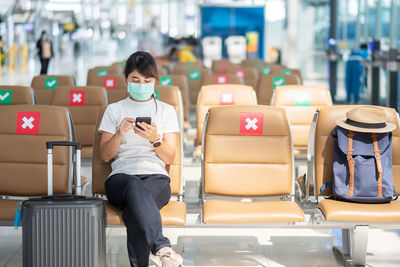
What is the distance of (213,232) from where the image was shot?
490 centimetres

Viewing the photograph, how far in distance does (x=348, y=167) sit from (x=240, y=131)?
64 cm

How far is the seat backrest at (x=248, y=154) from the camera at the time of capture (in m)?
4.19

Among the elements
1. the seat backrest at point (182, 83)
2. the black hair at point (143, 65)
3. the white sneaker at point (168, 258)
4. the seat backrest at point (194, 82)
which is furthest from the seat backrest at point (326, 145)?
the seat backrest at point (194, 82)

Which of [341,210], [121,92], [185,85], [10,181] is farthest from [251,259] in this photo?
[185,85]

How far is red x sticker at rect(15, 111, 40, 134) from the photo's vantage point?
13.6ft

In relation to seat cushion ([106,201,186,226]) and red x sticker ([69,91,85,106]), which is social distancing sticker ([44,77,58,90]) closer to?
red x sticker ([69,91,85,106])

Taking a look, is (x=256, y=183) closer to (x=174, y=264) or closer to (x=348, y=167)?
(x=348, y=167)

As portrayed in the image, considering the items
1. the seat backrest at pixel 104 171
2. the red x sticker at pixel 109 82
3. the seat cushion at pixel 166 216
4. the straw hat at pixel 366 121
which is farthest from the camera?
the red x sticker at pixel 109 82

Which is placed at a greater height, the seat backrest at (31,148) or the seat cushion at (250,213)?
the seat backrest at (31,148)

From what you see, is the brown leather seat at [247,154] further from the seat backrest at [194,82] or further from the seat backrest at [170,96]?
the seat backrest at [194,82]

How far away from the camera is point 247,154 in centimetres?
422

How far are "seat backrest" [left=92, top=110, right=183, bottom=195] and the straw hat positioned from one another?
2.94 ft

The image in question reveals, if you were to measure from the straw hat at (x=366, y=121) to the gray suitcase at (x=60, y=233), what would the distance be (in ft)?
4.89

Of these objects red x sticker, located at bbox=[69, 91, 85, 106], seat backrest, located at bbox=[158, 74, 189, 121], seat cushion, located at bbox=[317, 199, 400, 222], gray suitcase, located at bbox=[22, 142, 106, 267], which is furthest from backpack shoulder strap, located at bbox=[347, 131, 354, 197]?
seat backrest, located at bbox=[158, 74, 189, 121]
